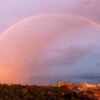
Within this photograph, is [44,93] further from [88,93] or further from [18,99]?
[88,93]

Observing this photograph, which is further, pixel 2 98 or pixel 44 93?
pixel 44 93

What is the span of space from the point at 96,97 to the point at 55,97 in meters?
4.06

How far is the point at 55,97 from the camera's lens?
60.3ft

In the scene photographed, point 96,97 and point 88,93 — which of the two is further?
point 88,93

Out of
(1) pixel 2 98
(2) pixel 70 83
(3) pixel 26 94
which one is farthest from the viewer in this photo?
(2) pixel 70 83

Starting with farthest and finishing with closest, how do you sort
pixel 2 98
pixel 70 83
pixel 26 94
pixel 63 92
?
pixel 70 83 → pixel 63 92 → pixel 26 94 → pixel 2 98

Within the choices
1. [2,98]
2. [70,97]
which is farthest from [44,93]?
[2,98]

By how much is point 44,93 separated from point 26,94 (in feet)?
5.77

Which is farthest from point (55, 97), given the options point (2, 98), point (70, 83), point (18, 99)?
point (70, 83)

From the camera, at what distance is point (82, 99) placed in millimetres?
19047

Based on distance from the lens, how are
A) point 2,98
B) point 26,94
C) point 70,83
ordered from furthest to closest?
point 70,83
point 26,94
point 2,98

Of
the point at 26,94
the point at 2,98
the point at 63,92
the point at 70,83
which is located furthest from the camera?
the point at 70,83

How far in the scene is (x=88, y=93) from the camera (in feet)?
68.3

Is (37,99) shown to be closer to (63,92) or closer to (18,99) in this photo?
(18,99)
